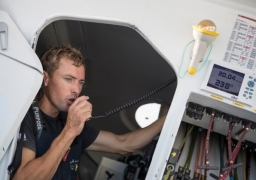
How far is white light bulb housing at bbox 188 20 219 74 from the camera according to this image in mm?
1808

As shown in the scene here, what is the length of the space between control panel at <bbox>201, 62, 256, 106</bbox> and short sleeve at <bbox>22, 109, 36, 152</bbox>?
97 centimetres

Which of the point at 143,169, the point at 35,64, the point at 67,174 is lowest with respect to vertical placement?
the point at 67,174

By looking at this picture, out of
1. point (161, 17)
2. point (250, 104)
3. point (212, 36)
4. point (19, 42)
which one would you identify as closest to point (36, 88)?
point (19, 42)

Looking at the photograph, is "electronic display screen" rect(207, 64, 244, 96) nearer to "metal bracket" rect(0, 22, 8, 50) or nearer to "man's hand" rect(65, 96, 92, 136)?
"man's hand" rect(65, 96, 92, 136)

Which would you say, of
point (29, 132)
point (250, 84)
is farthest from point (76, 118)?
point (250, 84)

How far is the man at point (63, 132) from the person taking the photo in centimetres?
195

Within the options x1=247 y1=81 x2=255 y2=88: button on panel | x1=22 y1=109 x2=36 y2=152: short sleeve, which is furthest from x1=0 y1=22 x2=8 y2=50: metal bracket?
x1=247 y1=81 x2=255 y2=88: button on panel

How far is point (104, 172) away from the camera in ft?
9.97

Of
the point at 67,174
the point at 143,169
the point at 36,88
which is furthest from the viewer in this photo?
the point at 143,169

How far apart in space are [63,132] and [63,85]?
37 centimetres

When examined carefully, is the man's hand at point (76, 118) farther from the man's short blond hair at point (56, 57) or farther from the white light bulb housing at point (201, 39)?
the white light bulb housing at point (201, 39)

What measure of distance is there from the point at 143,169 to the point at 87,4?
137 cm

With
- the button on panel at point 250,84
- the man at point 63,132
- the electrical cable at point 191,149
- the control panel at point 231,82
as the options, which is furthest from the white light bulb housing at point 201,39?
the electrical cable at point 191,149

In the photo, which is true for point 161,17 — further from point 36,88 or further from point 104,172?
point 104,172
